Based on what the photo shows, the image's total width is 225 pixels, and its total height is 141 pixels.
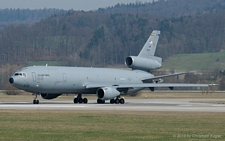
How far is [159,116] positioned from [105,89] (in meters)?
21.9

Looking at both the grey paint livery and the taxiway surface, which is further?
the grey paint livery

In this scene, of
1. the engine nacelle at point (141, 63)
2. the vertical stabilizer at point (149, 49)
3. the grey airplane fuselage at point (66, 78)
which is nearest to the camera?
the grey airplane fuselage at point (66, 78)

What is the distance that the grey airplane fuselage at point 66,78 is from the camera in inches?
2350

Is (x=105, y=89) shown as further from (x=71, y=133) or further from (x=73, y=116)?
(x=71, y=133)

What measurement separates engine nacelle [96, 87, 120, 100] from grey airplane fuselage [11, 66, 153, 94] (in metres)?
2.62

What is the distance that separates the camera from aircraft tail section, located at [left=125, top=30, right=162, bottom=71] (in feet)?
237

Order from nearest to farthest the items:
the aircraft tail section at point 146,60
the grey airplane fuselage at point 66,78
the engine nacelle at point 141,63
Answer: the grey airplane fuselage at point 66,78 < the engine nacelle at point 141,63 < the aircraft tail section at point 146,60

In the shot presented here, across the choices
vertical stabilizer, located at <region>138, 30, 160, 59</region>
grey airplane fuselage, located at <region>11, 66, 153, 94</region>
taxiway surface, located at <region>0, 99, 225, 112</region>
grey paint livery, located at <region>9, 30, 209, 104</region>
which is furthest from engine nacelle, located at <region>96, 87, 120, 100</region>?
vertical stabilizer, located at <region>138, 30, 160, 59</region>

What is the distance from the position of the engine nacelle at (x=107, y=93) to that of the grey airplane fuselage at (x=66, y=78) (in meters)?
2.62

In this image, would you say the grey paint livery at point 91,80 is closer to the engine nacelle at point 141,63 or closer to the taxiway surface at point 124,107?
the engine nacelle at point 141,63

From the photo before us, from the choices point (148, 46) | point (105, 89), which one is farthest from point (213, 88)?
point (105, 89)

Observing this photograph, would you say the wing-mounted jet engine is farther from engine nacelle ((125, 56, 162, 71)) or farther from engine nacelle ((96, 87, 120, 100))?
engine nacelle ((125, 56, 162, 71))

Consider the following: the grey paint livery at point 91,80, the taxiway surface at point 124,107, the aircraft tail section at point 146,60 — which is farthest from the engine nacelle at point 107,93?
the aircraft tail section at point 146,60

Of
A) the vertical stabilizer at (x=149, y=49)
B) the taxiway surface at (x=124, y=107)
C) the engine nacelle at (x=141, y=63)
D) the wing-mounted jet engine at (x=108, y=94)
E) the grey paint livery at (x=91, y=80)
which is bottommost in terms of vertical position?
the taxiway surface at (x=124, y=107)
